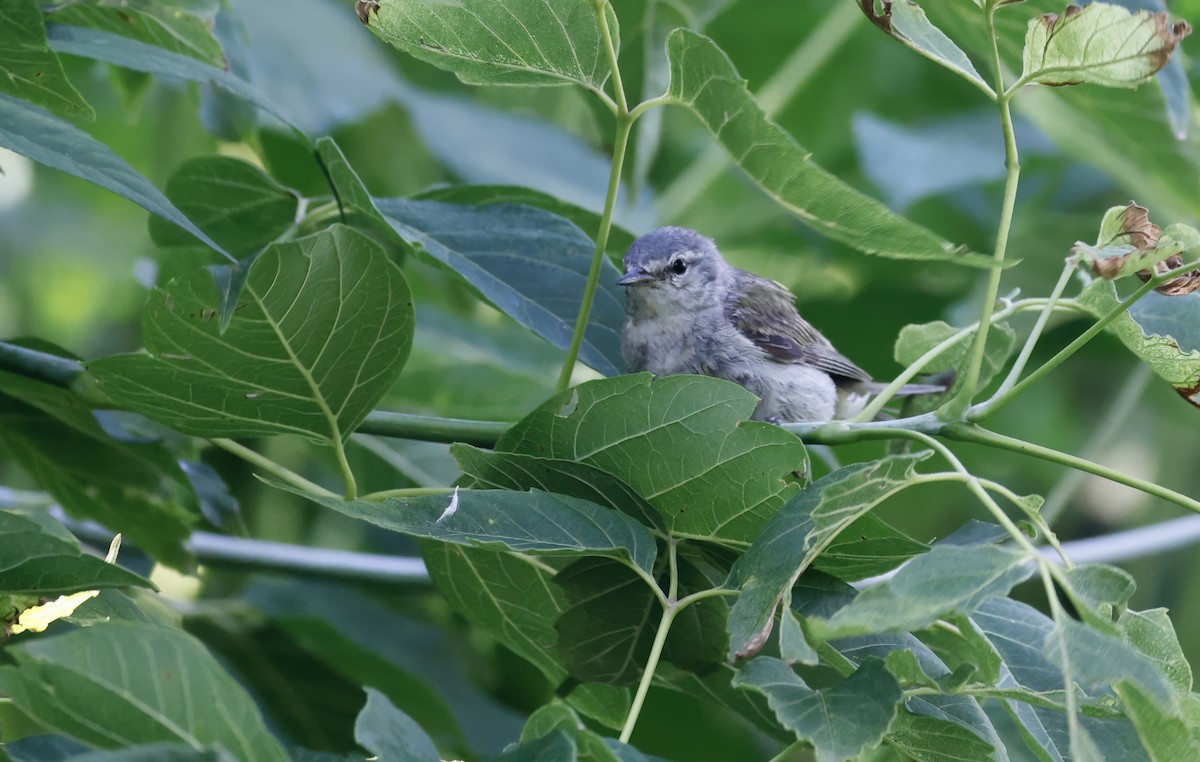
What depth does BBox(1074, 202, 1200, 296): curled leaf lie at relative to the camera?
1747 mm

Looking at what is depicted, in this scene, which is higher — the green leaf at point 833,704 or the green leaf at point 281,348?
the green leaf at point 281,348

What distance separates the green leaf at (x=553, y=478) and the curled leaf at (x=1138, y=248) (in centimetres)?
80

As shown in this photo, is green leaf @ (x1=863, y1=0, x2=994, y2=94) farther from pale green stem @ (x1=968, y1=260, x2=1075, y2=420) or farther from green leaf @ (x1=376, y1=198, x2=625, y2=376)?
green leaf @ (x1=376, y1=198, x2=625, y2=376)

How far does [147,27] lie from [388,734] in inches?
63.6

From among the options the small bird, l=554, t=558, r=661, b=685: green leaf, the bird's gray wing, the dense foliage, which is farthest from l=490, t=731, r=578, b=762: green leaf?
the bird's gray wing

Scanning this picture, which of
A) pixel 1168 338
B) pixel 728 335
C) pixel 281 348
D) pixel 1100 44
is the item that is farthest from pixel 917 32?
pixel 728 335

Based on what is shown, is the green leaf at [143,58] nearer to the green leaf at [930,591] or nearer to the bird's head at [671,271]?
the green leaf at [930,591]

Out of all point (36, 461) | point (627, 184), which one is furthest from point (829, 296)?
point (36, 461)

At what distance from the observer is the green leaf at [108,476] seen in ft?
7.88

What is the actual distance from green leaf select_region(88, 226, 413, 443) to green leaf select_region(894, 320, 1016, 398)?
110cm

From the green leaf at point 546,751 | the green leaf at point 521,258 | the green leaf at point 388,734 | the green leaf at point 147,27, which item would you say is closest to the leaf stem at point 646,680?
the green leaf at point 546,751

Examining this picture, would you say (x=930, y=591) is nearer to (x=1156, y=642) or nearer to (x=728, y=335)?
(x=1156, y=642)

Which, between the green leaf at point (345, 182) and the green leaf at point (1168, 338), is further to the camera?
the green leaf at point (345, 182)

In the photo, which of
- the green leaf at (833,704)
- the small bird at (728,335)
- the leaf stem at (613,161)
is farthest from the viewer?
the small bird at (728,335)
